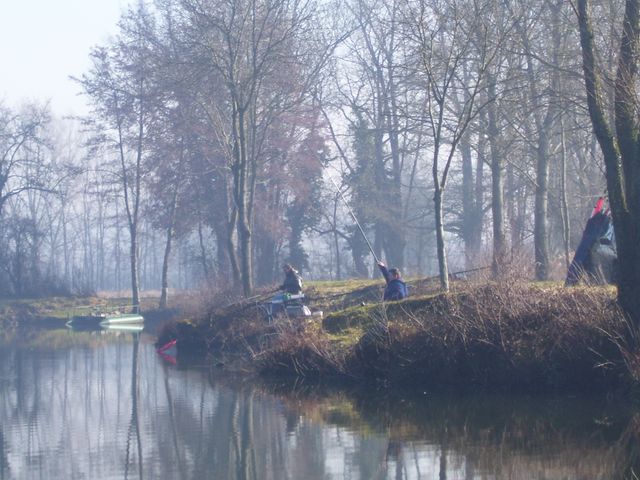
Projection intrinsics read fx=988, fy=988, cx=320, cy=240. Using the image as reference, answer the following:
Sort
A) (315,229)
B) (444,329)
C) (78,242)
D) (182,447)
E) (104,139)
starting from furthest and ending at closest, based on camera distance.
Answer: (78,242) < (315,229) < (104,139) < (444,329) < (182,447)

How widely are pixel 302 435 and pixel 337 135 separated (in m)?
36.0

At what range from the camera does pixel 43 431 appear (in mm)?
15055

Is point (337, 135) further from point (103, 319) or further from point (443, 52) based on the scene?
point (443, 52)

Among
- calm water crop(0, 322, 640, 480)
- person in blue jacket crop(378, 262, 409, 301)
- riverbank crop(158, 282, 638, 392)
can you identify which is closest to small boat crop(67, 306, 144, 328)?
calm water crop(0, 322, 640, 480)

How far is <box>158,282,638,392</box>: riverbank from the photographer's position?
15000mm

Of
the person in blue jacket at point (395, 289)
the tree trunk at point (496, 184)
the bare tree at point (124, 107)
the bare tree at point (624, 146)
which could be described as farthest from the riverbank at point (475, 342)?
the bare tree at point (124, 107)

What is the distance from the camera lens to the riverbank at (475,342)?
15.0 metres

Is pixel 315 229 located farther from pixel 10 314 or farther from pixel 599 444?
pixel 599 444

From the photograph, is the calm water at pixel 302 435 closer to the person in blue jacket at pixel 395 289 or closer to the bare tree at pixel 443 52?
the person in blue jacket at pixel 395 289

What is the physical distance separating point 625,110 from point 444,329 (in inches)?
179

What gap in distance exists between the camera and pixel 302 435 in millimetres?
13234

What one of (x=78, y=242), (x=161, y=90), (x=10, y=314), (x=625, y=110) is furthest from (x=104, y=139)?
(x=78, y=242)

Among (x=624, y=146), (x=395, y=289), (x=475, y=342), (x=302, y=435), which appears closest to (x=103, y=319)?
(x=395, y=289)

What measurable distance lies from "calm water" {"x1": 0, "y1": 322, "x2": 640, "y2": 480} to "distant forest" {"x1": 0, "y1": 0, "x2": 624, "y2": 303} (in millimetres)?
5883
